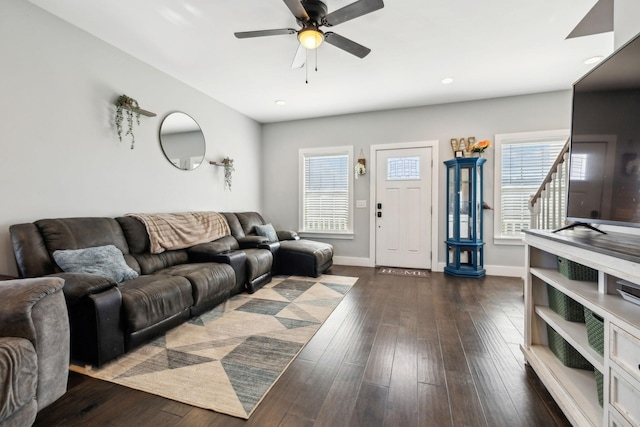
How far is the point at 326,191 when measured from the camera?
507 cm

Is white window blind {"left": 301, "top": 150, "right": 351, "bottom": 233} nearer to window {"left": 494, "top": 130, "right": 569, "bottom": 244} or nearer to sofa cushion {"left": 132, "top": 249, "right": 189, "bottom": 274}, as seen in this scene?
window {"left": 494, "top": 130, "right": 569, "bottom": 244}

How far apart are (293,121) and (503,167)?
3.69m

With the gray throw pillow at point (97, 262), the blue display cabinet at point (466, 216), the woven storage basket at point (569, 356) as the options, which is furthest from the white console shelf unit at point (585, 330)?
the gray throw pillow at point (97, 262)

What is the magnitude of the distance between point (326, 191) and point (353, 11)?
10.9 feet

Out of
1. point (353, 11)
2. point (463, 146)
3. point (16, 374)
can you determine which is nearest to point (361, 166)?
point (463, 146)

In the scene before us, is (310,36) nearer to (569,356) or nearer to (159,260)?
(159,260)

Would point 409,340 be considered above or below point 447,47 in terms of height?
below

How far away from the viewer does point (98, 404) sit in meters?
1.46

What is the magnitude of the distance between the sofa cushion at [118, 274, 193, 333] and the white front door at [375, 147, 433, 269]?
3311 millimetres

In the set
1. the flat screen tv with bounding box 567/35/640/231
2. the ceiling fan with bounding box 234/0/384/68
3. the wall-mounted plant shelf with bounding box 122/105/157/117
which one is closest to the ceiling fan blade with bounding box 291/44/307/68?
the ceiling fan with bounding box 234/0/384/68

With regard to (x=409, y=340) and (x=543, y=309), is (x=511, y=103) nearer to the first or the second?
(x=543, y=309)

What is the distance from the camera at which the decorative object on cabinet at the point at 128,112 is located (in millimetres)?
2768

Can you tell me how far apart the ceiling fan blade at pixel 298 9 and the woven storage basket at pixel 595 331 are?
8.19ft

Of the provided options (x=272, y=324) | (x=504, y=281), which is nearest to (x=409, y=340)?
(x=272, y=324)
